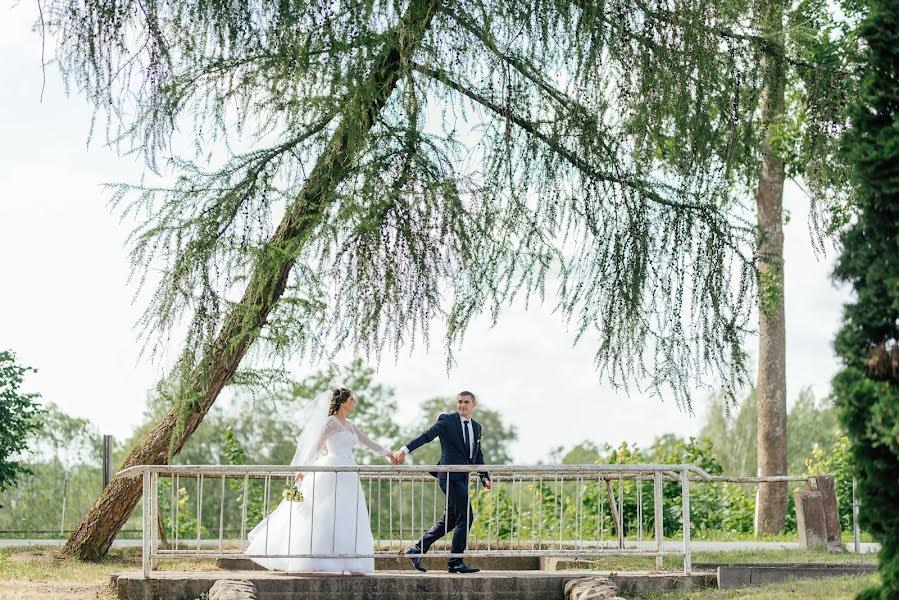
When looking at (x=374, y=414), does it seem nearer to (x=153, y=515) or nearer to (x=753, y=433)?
(x=753, y=433)

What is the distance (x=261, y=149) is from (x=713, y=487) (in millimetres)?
11077

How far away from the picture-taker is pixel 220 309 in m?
10.3

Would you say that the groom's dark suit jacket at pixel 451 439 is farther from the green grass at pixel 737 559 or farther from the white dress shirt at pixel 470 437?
the green grass at pixel 737 559

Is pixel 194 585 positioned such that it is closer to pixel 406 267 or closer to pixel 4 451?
pixel 406 267

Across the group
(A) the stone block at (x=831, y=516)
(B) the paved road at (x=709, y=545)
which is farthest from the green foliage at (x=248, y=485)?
(A) the stone block at (x=831, y=516)

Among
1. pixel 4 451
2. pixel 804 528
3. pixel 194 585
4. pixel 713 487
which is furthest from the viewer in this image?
pixel 713 487

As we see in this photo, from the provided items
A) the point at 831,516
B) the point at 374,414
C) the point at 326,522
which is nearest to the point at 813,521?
the point at 831,516

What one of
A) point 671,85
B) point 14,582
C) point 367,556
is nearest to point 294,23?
point 671,85

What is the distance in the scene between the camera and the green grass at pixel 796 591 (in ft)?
26.7

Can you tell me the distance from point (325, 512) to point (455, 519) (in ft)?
3.55

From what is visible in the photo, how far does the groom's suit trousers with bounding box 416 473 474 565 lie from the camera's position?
959 centimetres

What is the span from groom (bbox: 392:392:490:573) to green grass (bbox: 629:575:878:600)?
5.26 ft

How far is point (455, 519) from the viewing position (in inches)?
381

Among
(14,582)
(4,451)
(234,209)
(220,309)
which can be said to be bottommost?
(14,582)
